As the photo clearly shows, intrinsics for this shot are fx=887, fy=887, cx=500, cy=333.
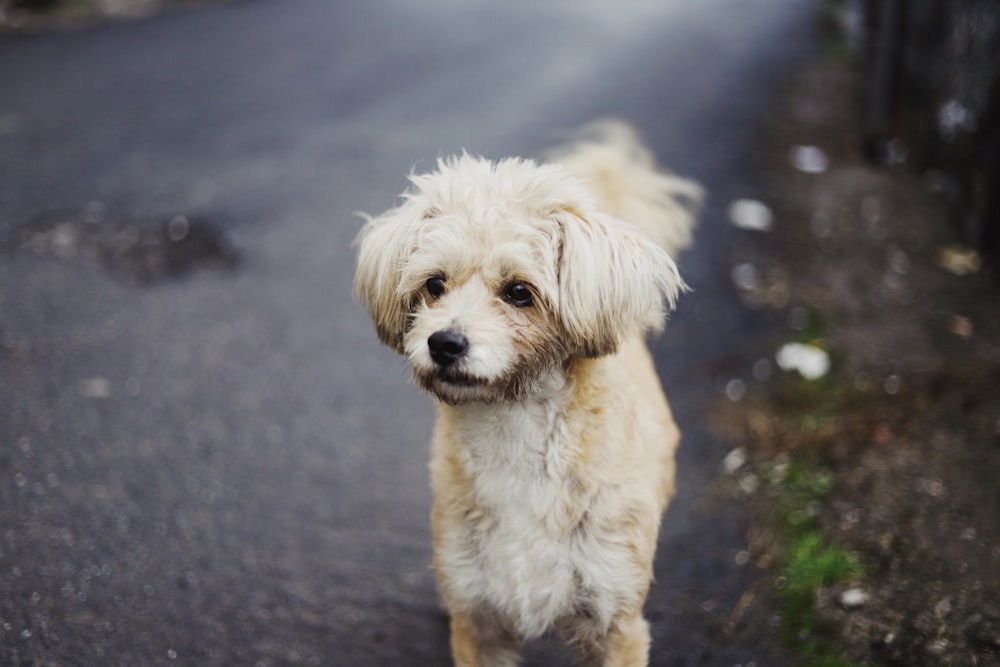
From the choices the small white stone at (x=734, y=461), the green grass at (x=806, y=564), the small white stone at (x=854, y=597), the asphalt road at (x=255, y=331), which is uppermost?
the asphalt road at (x=255, y=331)

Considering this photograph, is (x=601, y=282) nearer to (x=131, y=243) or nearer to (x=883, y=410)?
(x=883, y=410)

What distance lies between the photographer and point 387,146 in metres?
7.47

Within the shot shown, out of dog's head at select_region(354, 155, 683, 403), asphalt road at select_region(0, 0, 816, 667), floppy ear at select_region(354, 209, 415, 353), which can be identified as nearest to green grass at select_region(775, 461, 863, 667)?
asphalt road at select_region(0, 0, 816, 667)

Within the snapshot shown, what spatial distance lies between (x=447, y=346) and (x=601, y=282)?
0.52m

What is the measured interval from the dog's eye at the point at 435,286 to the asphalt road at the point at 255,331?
5.37 ft

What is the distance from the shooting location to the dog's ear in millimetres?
2688

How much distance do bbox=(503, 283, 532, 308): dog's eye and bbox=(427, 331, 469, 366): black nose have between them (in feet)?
0.85

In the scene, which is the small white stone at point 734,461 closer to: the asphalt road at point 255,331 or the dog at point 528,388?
the asphalt road at point 255,331

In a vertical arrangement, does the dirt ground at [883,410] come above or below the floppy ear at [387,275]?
below

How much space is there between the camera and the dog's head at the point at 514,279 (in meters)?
2.62

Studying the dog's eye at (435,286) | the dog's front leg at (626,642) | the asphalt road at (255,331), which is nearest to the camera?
the dog's eye at (435,286)

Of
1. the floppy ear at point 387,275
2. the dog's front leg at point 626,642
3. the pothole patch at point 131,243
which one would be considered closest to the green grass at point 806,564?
the dog's front leg at point 626,642

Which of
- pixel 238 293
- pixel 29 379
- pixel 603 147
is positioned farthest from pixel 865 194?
pixel 29 379

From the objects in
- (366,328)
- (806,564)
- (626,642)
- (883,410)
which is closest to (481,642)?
(626,642)
